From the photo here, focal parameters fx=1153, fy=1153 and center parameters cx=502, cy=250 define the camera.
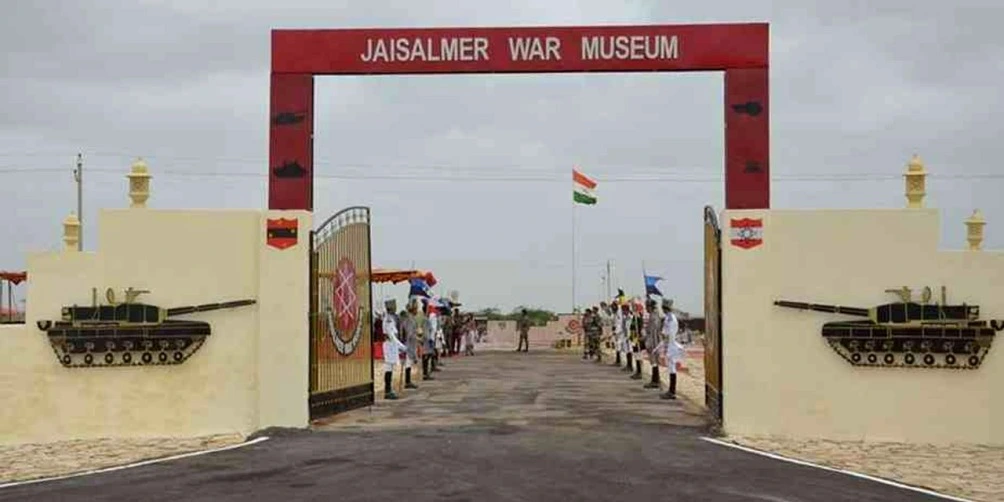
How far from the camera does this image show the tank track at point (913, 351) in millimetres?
14914

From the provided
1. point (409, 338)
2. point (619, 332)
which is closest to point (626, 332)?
point (619, 332)

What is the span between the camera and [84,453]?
547 inches

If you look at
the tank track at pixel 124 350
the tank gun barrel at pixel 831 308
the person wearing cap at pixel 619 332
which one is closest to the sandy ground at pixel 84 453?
the tank track at pixel 124 350

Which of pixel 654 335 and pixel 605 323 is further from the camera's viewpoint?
pixel 605 323

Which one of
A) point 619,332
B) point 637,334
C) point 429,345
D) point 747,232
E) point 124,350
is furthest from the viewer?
point 619,332

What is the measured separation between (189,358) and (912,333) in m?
9.54

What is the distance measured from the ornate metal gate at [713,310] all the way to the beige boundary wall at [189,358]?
568cm

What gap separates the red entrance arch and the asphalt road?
157 inches

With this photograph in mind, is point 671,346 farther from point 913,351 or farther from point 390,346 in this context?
point 913,351

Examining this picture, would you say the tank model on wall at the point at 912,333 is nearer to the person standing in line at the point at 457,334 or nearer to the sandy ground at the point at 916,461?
the sandy ground at the point at 916,461

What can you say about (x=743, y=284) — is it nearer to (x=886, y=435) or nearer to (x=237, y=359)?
(x=886, y=435)

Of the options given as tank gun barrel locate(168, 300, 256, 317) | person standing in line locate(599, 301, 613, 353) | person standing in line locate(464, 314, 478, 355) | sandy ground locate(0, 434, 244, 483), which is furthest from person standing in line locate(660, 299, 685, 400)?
person standing in line locate(464, 314, 478, 355)

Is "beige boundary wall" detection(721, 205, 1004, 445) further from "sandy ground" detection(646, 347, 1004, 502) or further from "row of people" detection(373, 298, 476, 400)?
"row of people" detection(373, 298, 476, 400)

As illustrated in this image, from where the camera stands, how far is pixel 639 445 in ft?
45.4
